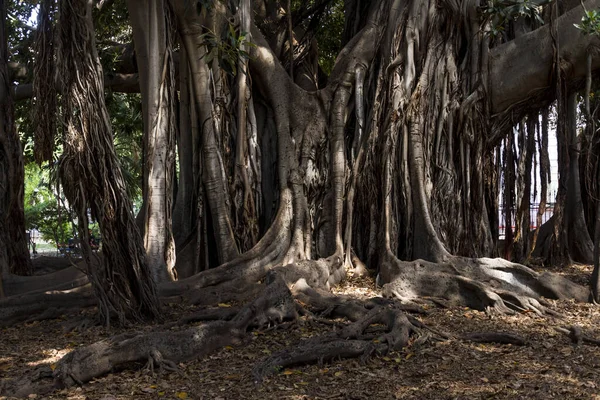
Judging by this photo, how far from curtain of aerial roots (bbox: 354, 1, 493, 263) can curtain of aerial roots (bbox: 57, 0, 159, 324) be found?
9.78ft

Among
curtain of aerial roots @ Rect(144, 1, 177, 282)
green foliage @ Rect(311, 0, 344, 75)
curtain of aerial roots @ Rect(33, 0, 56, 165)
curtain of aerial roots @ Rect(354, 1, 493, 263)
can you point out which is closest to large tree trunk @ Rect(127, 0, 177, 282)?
curtain of aerial roots @ Rect(144, 1, 177, 282)

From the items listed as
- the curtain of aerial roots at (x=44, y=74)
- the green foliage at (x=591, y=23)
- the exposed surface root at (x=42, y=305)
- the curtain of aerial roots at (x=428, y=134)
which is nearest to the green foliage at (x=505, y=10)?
the curtain of aerial roots at (x=428, y=134)

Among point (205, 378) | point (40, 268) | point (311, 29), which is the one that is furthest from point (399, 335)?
point (40, 268)

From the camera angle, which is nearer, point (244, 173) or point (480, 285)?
point (480, 285)

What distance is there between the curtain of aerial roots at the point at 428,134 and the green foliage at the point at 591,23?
A: 121 cm

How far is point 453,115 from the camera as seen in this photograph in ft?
25.6

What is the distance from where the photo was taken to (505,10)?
7.29 metres

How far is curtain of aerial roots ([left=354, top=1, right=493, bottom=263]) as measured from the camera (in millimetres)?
7500

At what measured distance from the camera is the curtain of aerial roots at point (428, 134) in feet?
24.6

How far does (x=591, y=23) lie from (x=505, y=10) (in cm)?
89

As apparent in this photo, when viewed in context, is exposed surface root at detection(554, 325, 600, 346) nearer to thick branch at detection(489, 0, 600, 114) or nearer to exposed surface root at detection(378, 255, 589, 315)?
exposed surface root at detection(378, 255, 589, 315)

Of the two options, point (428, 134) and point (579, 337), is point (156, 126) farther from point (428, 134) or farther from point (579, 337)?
point (579, 337)

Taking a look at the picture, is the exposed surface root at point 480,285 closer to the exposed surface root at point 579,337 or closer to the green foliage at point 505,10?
the exposed surface root at point 579,337

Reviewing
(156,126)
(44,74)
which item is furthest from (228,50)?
(44,74)
